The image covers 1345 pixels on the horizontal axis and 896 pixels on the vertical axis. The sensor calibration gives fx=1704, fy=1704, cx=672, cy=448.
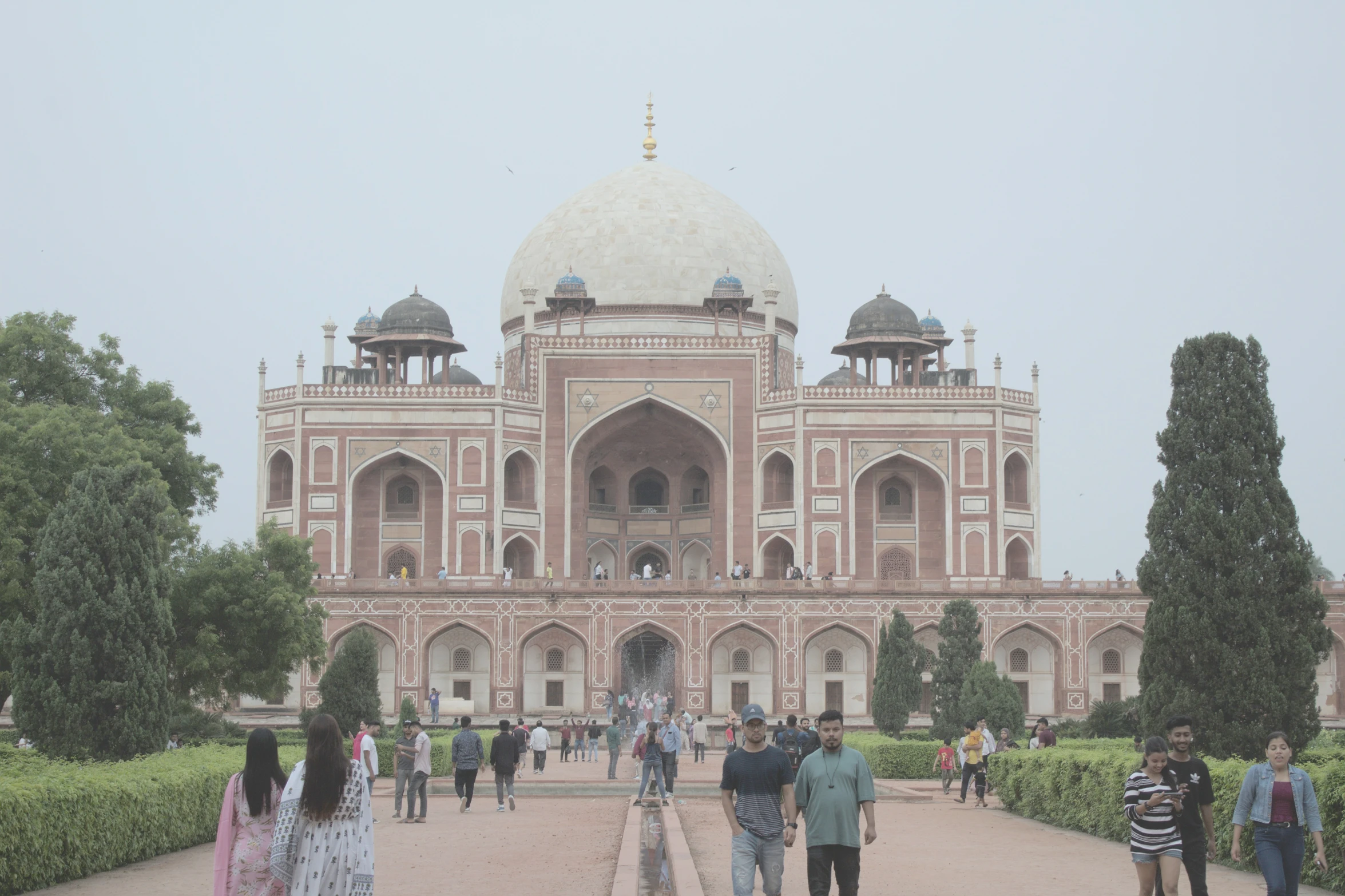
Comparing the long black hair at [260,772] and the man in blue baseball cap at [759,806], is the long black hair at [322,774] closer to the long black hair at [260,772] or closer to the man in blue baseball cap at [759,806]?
the long black hair at [260,772]

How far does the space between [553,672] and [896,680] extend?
1088 cm

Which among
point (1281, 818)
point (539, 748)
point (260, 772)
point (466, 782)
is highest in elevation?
point (260, 772)

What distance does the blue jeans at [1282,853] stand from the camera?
8.27 m

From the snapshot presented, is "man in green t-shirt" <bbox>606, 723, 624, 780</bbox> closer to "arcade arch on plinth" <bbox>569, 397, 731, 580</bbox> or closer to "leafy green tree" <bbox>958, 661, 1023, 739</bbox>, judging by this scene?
"leafy green tree" <bbox>958, 661, 1023, 739</bbox>

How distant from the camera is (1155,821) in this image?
8055mm

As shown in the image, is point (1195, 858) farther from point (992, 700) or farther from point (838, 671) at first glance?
point (838, 671)

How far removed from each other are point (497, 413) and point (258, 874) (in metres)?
33.0

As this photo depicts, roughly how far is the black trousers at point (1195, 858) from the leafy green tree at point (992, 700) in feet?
43.6

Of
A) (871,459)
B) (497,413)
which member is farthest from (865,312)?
(497,413)

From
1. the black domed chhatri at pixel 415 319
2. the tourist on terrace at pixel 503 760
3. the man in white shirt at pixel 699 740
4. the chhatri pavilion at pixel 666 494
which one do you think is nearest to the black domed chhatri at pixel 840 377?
the chhatri pavilion at pixel 666 494

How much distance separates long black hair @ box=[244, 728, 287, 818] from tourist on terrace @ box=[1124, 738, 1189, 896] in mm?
4069

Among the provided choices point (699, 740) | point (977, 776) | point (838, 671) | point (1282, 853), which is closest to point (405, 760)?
point (977, 776)

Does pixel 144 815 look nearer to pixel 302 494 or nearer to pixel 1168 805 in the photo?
pixel 1168 805

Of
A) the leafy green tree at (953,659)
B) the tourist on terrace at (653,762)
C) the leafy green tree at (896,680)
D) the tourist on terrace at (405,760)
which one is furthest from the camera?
the leafy green tree at (896,680)
